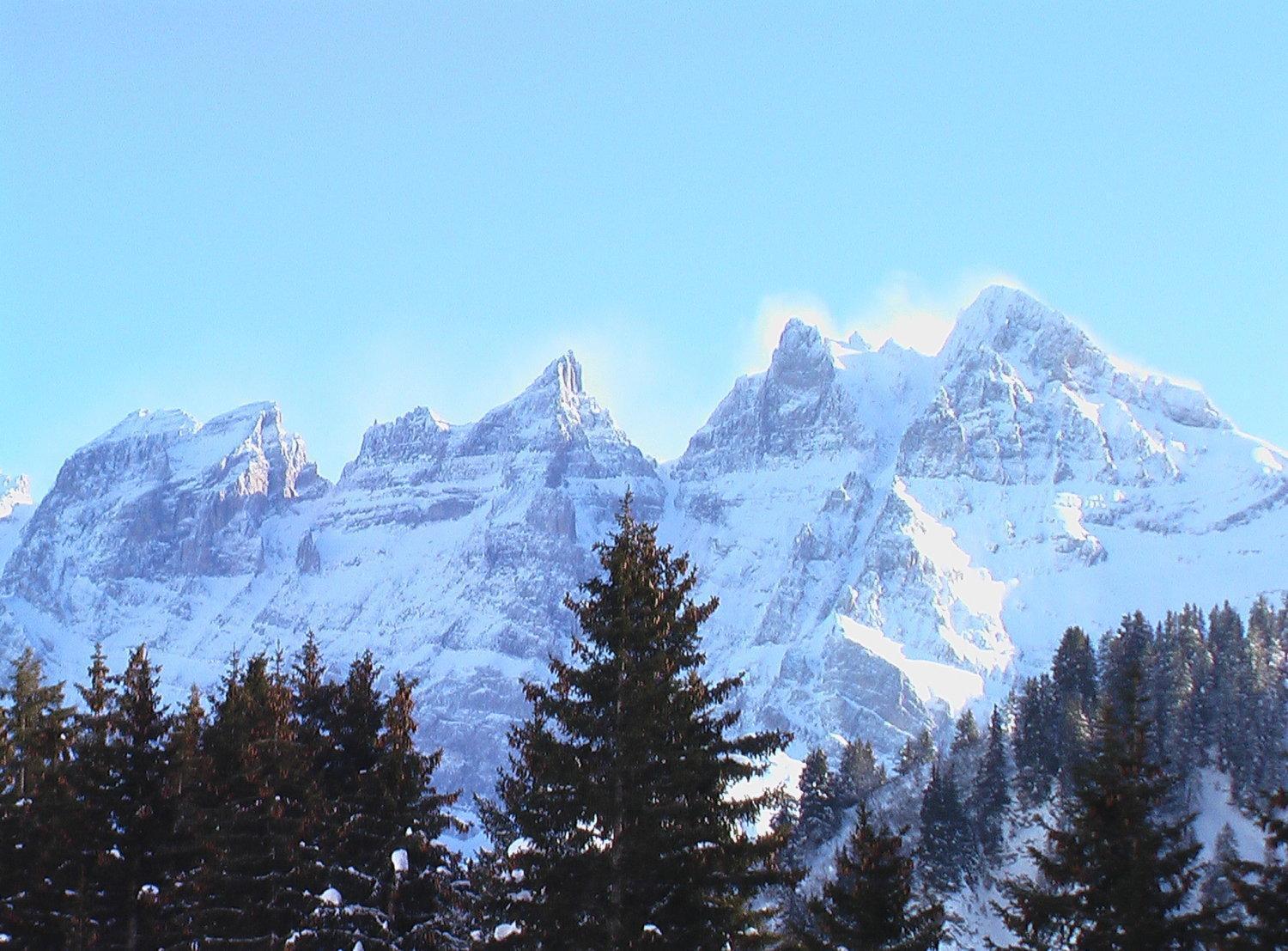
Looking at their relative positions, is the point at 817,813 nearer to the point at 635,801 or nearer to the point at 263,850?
the point at 263,850

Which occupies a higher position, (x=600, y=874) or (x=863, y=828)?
(x=863, y=828)

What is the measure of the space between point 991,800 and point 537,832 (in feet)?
307

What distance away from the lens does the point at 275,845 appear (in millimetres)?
31188

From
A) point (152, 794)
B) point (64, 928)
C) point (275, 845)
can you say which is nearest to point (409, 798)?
point (275, 845)

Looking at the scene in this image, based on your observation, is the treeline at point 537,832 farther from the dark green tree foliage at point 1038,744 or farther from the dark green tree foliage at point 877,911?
the dark green tree foliage at point 1038,744

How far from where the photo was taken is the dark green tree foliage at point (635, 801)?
1024 inches

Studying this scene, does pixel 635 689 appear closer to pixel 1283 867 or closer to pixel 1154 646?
pixel 1283 867

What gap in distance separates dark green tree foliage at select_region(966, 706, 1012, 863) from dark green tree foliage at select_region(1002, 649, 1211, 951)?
273 ft

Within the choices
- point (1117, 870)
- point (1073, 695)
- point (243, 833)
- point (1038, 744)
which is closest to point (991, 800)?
point (1038, 744)

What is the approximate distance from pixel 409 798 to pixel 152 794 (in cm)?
584

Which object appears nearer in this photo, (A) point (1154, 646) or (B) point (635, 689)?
(B) point (635, 689)

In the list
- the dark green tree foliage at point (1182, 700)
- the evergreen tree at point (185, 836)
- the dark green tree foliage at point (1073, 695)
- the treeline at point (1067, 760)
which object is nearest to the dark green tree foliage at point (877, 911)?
the evergreen tree at point (185, 836)

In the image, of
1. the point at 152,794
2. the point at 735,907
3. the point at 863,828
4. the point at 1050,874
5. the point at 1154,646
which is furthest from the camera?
the point at 1154,646

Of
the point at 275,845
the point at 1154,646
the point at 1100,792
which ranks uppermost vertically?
the point at 1154,646
